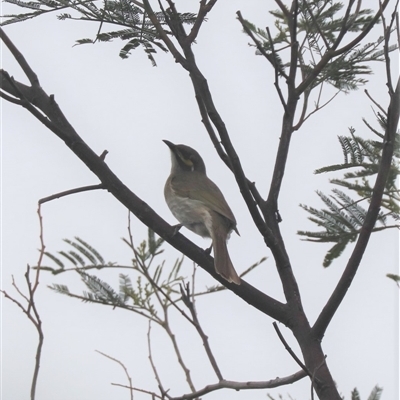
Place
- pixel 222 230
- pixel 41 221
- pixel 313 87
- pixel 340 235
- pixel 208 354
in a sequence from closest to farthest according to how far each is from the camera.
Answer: pixel 41 221 → pixel 208 354 → pixel 340 235 → pixel 313 87 → pixel 222 230

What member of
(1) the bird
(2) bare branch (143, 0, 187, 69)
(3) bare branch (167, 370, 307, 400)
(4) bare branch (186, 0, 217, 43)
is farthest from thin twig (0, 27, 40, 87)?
(1) the bird

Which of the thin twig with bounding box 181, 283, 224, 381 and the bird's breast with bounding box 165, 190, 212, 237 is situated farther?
the bird's breast with bounding box 165, 190, 212, 237

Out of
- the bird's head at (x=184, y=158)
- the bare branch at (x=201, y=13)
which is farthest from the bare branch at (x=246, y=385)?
the bird's head at (x=184, y=158)

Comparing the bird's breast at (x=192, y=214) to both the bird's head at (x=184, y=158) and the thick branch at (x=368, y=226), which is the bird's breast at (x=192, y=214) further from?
the thick branch at (x=368, y=226)

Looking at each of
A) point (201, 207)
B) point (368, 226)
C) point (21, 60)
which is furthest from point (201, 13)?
point (201, 207)

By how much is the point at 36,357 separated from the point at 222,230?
11.6ft

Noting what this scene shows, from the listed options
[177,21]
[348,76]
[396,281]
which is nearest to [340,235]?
[396,281]

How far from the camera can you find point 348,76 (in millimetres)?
4668

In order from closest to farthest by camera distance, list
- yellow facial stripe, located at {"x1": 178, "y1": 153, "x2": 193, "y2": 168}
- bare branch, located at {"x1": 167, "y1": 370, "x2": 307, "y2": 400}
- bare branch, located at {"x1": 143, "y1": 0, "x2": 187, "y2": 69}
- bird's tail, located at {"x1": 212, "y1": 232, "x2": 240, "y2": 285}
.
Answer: bare branch, located at {"x1": 167, "y1": 370, "x2": 307, "y2": 400}
bare branch, located at {"x1": 143, "y1": 0, "x2": 187, "y2": 69}
bird's tail, located at {"x1": 212, "y1": 232, "x2": 240, "y2": 285}
yellow facial stripe, located at {"x1": 178, "y1": 153, "x2": 193, "y2": 168}

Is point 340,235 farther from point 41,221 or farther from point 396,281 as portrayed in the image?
point 41,221

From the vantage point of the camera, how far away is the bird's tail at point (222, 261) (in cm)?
423

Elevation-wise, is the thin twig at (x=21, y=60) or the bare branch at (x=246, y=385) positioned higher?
the thin twig at (x=21, y=60)

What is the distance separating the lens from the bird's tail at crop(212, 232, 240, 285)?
4.23 meters

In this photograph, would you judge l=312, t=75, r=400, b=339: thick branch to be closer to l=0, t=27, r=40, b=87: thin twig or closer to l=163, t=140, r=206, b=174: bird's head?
l=0, t=27, r=40, b=87: thin twig
